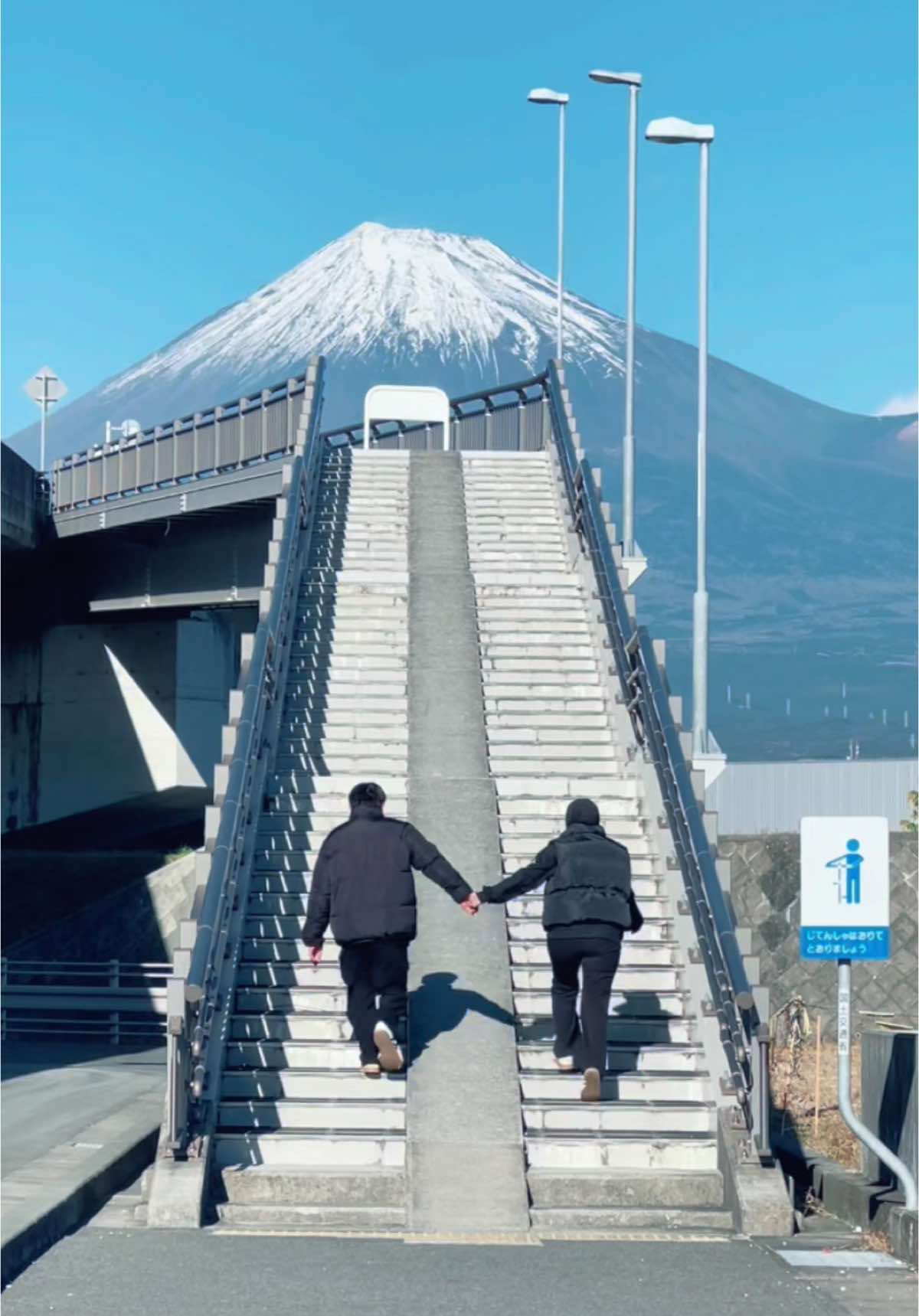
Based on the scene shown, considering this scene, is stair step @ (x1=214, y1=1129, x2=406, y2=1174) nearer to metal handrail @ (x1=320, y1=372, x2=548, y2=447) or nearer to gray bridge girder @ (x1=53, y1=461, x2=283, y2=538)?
gray bridge girder @ (x1=53, y1=461, x2=283, y2=538)

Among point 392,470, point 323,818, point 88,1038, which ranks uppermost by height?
point 392,470

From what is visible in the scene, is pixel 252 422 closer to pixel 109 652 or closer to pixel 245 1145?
pixel 109 652

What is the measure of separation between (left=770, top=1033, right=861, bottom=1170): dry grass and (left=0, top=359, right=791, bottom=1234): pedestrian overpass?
1069mm

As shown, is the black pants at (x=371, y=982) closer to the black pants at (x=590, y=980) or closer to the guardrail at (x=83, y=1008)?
the black pants at (x=590, y=980)

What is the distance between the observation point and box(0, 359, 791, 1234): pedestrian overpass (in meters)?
10.2

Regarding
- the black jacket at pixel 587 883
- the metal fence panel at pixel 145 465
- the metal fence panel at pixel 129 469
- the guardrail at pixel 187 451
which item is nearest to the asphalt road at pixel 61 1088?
the black jacket at pixel 587 883

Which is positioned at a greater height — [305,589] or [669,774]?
[305,589]

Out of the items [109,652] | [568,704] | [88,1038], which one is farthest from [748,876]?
[109,652]

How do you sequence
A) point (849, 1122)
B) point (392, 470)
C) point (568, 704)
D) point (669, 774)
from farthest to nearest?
point (392, 470), point (568, 704), point (669, 774), point (849, 1122)

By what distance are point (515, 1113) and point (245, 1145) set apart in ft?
4.77

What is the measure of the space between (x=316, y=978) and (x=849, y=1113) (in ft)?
12.4

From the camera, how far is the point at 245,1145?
34.5 feet

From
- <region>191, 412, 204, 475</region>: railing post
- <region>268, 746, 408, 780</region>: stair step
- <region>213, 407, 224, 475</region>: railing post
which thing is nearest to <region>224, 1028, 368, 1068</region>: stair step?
<region>268, 746, 408, 780</region>: stair step

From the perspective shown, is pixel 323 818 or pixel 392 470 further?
pixel 392 470
